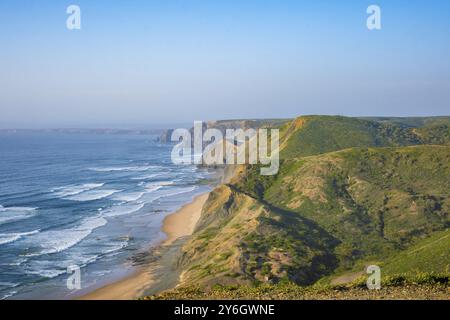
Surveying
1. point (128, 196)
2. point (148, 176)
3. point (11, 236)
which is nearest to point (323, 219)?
point (11, 236)

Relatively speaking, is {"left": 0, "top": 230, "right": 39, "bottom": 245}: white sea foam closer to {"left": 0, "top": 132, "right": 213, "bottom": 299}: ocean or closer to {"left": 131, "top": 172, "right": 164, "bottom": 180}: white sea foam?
{"left": 0, "top": 132, "right": 213, "bottom": 299}: ocean

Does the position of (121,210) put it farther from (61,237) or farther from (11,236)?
(11,236)

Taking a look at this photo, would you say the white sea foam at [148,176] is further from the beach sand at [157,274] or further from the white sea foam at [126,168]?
the beach sand at [157,274]

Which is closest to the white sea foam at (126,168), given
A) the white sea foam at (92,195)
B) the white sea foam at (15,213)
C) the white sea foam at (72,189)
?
the white sea foam at (72,189)

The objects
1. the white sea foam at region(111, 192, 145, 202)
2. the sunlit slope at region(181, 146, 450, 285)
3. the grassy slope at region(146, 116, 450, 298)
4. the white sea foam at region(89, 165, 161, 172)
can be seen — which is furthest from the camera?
the white sea foam at region(89, 165, 161, 172)

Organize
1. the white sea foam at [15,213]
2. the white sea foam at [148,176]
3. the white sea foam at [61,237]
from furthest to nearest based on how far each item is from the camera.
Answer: the white sea foam at [148,176] < the white sea foam at [15,213] < the white sea foam at [61,237]

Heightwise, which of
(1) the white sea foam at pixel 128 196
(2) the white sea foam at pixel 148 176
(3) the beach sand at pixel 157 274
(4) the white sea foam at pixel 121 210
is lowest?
(3) the beach sand at pixel 157 274

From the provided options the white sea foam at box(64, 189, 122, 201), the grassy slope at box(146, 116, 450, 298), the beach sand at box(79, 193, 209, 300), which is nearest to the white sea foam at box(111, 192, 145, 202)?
the white sea foam at box(64, 189, 122, 201)
